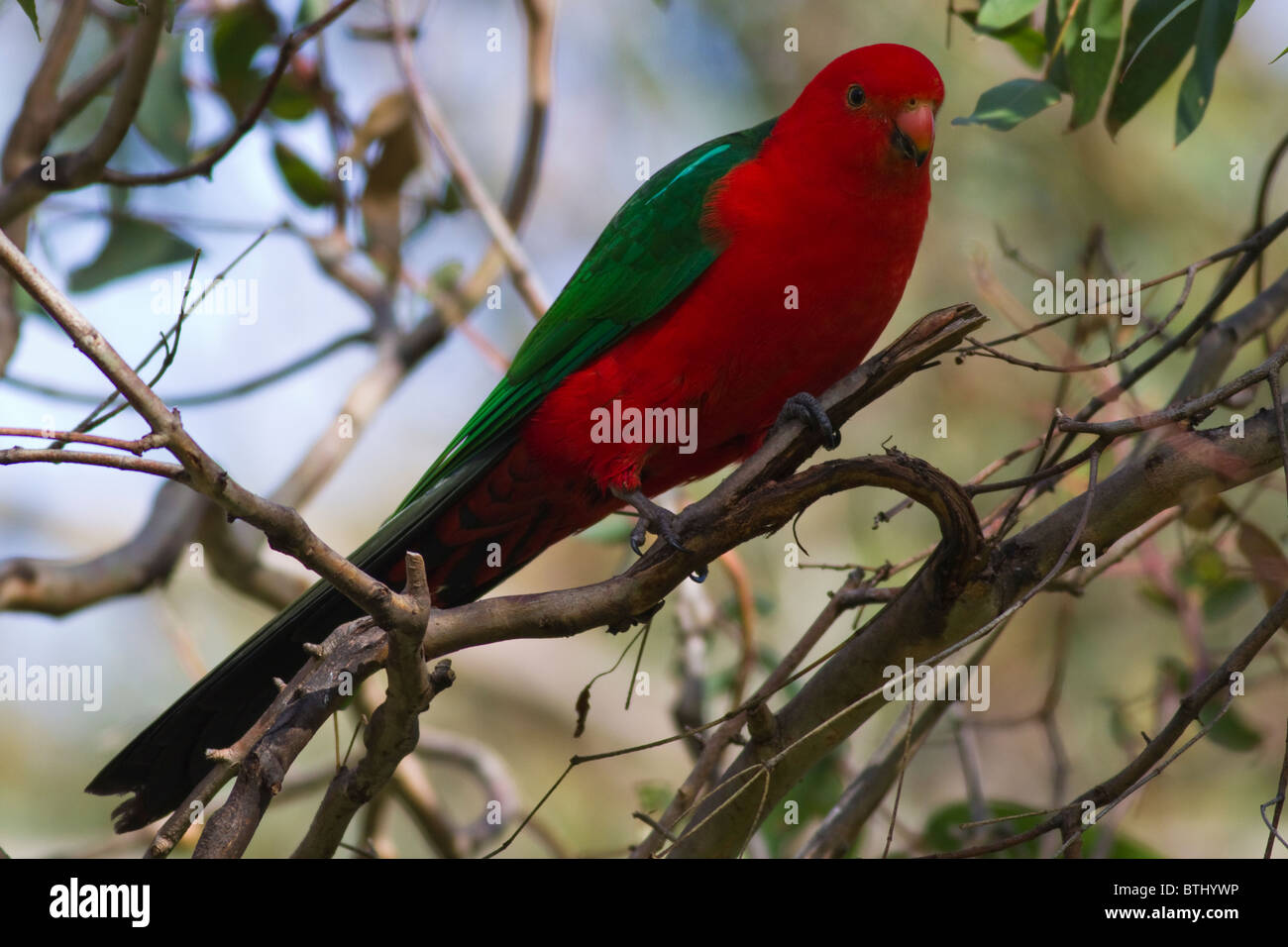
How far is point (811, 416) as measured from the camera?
3.24 metres

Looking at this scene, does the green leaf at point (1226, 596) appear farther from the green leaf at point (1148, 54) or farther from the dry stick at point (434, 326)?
the dry stick at point (434, 326)

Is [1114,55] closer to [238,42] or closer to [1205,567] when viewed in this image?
[1205,567]

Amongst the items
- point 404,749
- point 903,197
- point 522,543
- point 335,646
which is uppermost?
point 903,197

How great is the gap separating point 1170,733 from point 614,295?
2.39 metres

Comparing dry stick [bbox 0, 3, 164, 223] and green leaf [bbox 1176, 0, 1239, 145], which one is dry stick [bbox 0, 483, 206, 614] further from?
green leaf [bbox 1176, 0, 1239, 145]

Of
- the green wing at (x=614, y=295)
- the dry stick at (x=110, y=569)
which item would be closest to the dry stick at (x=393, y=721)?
the green wing at (x=614, y=295)

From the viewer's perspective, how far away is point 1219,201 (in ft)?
27.5

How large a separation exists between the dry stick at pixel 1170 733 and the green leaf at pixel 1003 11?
6.40 ft

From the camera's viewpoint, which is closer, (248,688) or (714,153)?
(248,688)

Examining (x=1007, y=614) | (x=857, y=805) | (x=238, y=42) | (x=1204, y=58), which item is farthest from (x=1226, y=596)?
(x=238, y=42)

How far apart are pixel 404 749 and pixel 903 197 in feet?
8.22
